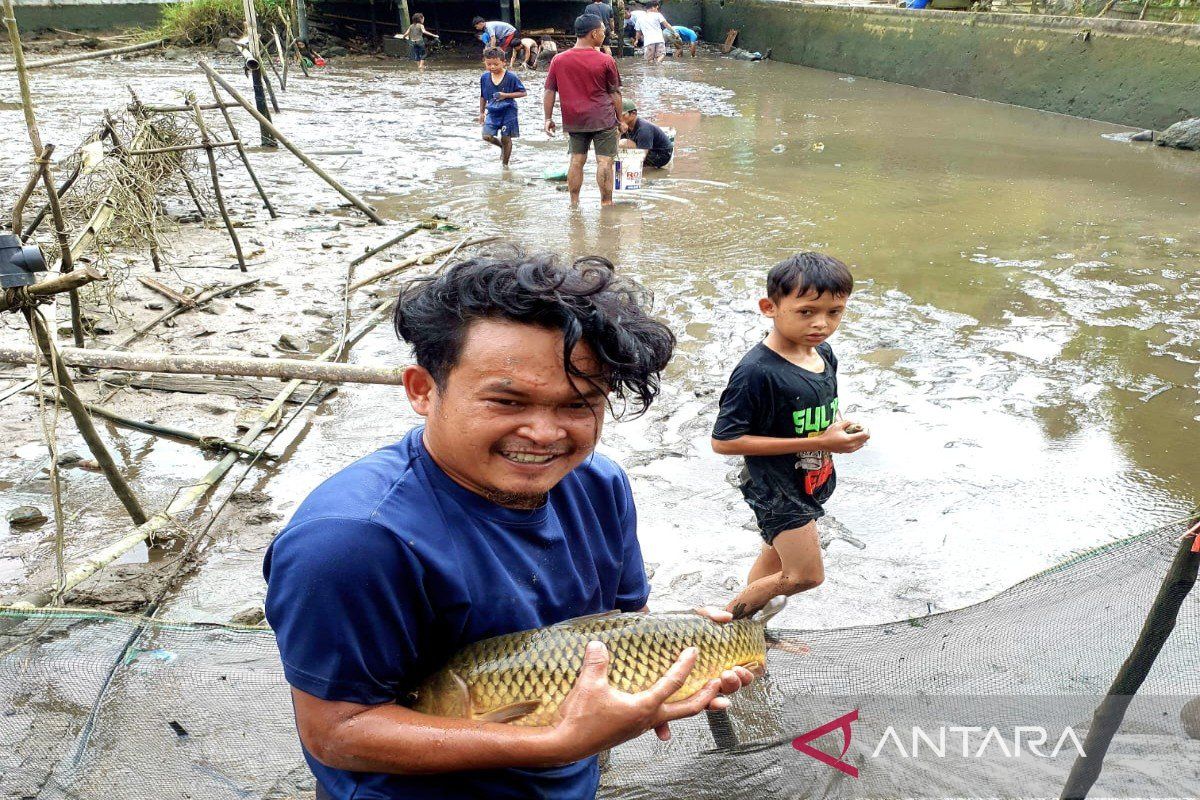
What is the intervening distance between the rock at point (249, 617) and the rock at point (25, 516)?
4.31 feet

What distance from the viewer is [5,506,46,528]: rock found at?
156 inches

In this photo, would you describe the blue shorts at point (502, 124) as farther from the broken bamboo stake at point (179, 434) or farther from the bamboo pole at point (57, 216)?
the broken bamboo stake at point (179, 434)

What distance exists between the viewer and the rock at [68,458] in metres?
4.49

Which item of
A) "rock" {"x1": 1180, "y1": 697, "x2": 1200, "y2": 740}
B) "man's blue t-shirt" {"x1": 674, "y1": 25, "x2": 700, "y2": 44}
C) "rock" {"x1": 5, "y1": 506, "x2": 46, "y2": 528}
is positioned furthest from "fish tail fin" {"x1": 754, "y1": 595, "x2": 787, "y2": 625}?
"man's blue t-shirt" {"x1": 674, "y1": 25, "x2": 700, "y2": 44}

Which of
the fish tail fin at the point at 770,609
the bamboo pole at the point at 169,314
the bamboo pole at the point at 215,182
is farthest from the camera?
the bamboo pole at the point at 215,182

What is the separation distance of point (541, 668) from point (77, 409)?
9.26 feet

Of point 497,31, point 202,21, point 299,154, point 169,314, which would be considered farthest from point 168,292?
point 202,21

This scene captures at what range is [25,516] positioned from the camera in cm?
396

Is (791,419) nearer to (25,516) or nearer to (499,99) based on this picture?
(25,516)

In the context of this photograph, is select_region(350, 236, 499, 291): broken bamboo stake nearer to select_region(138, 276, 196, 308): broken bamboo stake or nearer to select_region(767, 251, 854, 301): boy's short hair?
select_region(138, 276, 196, 308): broken bamboo stake

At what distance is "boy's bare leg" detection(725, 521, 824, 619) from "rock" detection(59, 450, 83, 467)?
3441 mm

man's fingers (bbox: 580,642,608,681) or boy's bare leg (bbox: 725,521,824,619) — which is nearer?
man's fingers (bbox: 580,642,608,681)

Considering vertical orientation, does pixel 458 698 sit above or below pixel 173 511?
above

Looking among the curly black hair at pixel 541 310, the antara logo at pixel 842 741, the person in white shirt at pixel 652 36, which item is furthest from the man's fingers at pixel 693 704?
the person in white shirt at pixel 652 36
